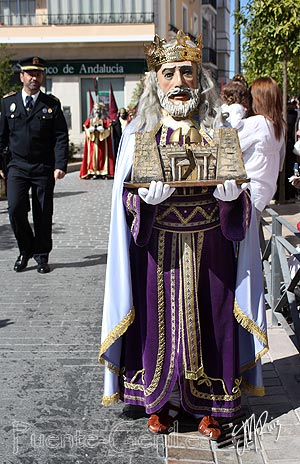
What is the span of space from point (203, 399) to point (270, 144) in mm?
2398

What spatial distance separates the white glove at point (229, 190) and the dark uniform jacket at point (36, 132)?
3.74 m

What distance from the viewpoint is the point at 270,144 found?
516 cm

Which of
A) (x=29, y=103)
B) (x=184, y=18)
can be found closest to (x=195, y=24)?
(x=184, y=18)

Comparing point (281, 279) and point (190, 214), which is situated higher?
point (190, 214)

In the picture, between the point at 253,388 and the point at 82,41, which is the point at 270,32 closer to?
the point at 253,388

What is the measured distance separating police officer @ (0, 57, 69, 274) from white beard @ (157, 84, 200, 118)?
133 inches

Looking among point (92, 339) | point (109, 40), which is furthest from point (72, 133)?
point (92, 339)

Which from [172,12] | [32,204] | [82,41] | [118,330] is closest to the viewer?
[118,330]

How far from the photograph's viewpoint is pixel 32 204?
22.4 feet

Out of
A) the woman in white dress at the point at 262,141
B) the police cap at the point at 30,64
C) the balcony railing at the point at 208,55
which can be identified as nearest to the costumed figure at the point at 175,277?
the woman in white dress at the point at 262,141

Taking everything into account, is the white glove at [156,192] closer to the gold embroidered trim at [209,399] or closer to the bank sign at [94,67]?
the gold embroidered trim at [209,399]

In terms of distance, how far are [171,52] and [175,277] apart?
1094mm

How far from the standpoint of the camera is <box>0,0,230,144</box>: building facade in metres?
29.6

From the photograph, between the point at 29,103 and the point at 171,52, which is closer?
the point at 171,52
